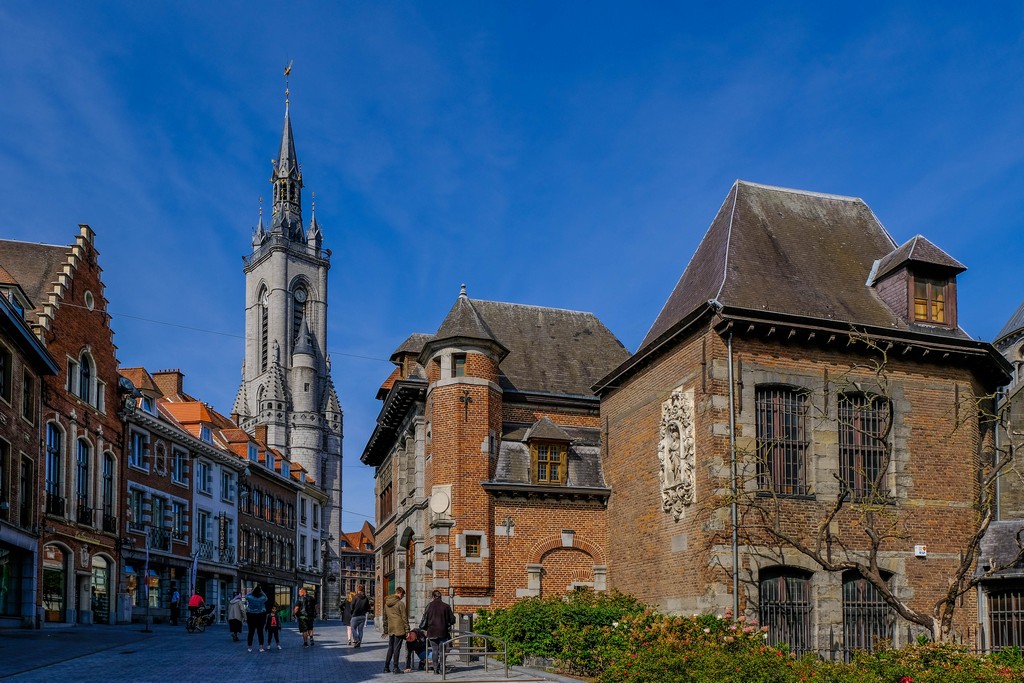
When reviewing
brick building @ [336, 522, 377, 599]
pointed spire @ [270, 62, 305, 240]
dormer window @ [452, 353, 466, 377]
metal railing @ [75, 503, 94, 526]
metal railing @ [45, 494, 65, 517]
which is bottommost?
brick building @ [336, 522, 377, 599]

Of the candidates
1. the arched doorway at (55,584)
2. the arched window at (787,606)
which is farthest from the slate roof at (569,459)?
the arched doorway at (55,584)

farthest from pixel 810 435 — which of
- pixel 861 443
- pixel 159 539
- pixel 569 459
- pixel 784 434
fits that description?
pixel 159 539

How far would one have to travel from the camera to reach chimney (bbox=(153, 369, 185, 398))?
58844 mm

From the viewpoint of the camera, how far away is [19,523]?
30344mm

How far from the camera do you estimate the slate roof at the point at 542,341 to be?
99.6 feet

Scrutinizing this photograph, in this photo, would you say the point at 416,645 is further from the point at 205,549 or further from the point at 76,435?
the point at 205,549

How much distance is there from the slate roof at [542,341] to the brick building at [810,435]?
6.68 m

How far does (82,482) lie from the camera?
120 ft

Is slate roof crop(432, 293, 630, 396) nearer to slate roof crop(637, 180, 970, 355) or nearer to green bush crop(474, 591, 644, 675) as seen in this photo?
slate roof crop(637, 180, 970, 355)

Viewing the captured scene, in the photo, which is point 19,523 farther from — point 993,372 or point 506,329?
point 993,372

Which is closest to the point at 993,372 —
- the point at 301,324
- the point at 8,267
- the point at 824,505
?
the point at 824,505

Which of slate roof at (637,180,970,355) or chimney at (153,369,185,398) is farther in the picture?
chimney at (153,369,185,398)

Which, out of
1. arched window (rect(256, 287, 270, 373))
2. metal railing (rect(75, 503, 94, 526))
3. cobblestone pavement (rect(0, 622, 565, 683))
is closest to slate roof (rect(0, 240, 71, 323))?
metal railing (rect(75, 503, 94, 526))

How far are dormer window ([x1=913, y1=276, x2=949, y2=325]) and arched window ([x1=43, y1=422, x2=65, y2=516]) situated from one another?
25.9m
